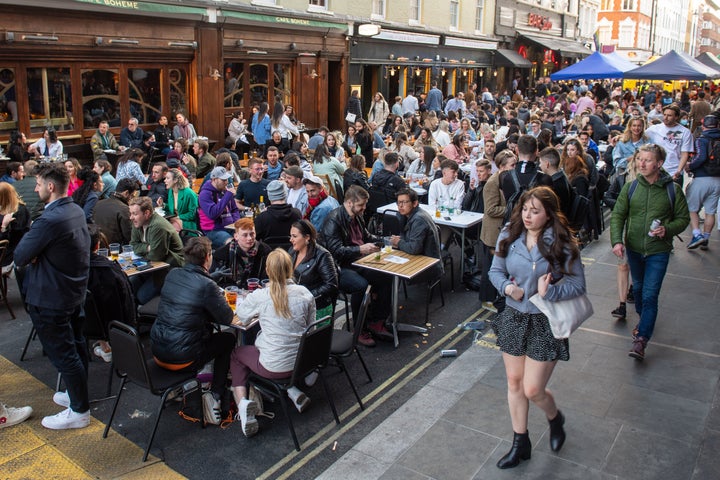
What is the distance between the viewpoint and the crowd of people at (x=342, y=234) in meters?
4.42

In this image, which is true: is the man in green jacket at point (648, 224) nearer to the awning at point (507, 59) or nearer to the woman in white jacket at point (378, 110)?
the woman in white jacket at point (378, 110)

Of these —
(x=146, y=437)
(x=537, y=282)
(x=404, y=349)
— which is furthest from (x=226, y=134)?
(x=537, y=282)

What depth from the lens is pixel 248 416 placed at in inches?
203

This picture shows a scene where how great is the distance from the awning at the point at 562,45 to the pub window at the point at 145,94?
2522cm

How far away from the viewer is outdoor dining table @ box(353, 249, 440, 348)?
6781 mm

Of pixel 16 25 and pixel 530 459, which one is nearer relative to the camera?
pixel 530 459

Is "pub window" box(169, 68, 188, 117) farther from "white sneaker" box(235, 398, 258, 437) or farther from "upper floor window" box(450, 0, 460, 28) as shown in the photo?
"upper floor window" box(450, 0, 460, 28)

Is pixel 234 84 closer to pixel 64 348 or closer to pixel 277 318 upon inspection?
pixel 64 348

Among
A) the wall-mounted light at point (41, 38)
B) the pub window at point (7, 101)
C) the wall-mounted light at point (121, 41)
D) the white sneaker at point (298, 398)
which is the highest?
the wall-mounted light at point (121, 41)

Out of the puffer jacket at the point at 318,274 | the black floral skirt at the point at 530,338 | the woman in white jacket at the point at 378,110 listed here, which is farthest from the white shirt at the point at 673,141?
the woman in white jacket at the point at 378,110

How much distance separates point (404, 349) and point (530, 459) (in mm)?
2404

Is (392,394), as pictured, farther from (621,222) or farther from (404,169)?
(404,169)

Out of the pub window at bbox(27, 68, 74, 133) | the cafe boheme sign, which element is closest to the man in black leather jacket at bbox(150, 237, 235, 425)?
the pub window at bbox(27, 68, 74, 133)

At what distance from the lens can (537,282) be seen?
4.30 metres
